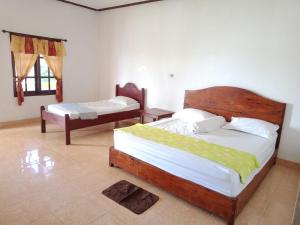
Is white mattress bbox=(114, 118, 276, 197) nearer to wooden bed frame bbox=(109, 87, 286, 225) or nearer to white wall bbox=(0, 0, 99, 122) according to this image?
wooden bed frame bbox=(109, 87, 286, 225)

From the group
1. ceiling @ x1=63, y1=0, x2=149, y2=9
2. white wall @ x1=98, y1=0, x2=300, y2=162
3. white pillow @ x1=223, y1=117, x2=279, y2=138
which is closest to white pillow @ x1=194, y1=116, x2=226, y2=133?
white pillow @ x1=223, y1=117, x2=279, y2=138

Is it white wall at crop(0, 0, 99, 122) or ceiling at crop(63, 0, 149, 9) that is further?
ceiling at crop(63, 0, 149, 9)

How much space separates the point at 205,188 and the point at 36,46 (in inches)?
166

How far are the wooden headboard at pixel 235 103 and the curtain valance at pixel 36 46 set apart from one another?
9.62ft

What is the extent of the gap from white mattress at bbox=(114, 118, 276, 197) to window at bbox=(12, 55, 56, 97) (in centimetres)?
288

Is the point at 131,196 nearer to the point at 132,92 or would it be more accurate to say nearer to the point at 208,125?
the point at 208,125

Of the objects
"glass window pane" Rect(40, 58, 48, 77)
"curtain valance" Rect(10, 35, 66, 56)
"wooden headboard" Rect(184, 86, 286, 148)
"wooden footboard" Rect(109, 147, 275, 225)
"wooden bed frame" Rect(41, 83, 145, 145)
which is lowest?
"wooden footboard" Rect(109, 147, 275, 225)

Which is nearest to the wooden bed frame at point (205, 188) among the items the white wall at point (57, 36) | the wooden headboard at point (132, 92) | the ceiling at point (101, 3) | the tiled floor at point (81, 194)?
the tiled floor at point (81, 194)

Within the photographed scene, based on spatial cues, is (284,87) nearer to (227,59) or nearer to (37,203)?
(227,59)

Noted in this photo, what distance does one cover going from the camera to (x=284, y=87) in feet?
10.3

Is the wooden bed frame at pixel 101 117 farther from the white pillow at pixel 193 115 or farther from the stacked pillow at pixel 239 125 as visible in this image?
the stacked pillow at pixel 239 125

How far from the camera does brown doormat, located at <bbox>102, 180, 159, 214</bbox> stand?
2.15 meters

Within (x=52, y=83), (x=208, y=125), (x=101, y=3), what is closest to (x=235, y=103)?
(x=208, y=125)

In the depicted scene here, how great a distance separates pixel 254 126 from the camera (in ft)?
9.84
